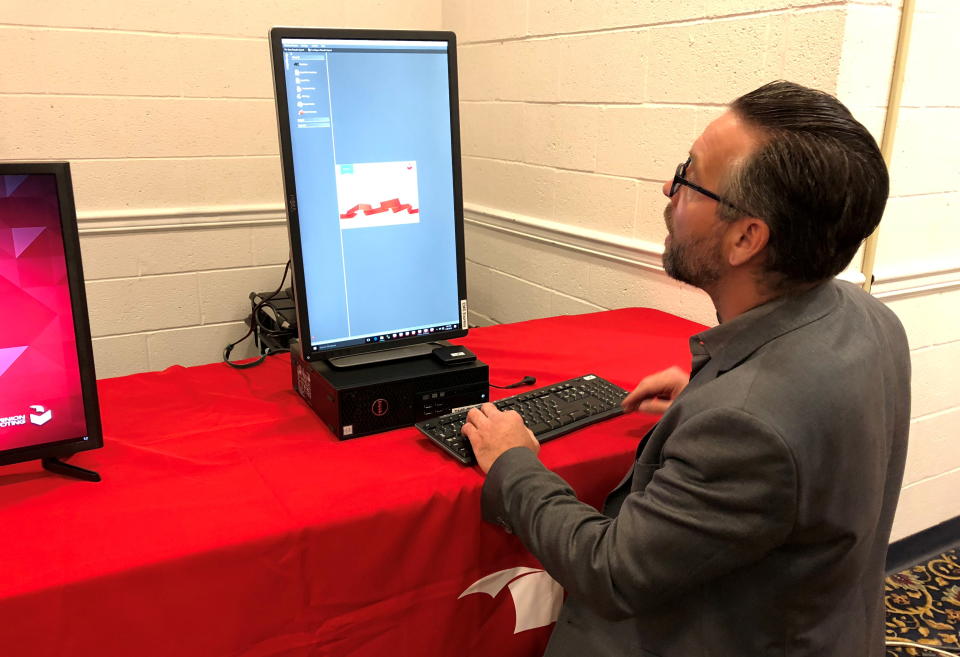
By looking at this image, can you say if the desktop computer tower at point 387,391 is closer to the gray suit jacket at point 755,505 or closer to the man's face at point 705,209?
the gray suit jacket at point 755,505

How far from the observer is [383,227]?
135 centimetres

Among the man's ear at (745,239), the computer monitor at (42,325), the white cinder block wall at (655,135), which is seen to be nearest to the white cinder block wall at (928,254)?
the white cinder block wall at (655,135)

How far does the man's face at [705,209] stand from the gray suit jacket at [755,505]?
0.33 ft

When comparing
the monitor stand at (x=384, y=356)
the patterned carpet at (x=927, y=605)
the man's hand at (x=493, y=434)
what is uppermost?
the monitor stand at (x=384, y=356)

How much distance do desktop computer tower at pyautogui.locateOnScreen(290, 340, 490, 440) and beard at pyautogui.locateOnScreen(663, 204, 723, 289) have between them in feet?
1.42

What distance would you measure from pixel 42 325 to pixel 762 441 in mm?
998

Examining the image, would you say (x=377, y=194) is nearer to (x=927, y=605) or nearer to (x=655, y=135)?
Answer: (x=655, y=135)

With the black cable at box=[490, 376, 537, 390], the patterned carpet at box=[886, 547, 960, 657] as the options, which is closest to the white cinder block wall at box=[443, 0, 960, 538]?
the patterned carpet at box=[886, 547, 960, 657]

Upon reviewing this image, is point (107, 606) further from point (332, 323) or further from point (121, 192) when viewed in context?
point (121, 192)

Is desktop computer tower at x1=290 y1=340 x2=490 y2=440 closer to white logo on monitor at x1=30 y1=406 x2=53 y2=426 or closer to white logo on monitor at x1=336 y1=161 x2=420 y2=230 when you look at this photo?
white logo on monitor at x1=336 y1=161 x2=420 y2=230

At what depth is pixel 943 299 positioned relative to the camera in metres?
1.95

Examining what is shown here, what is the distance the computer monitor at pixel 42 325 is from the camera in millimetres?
1012

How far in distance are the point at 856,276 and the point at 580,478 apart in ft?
3.16

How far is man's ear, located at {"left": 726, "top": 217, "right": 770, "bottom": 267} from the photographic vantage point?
94 centimetres
